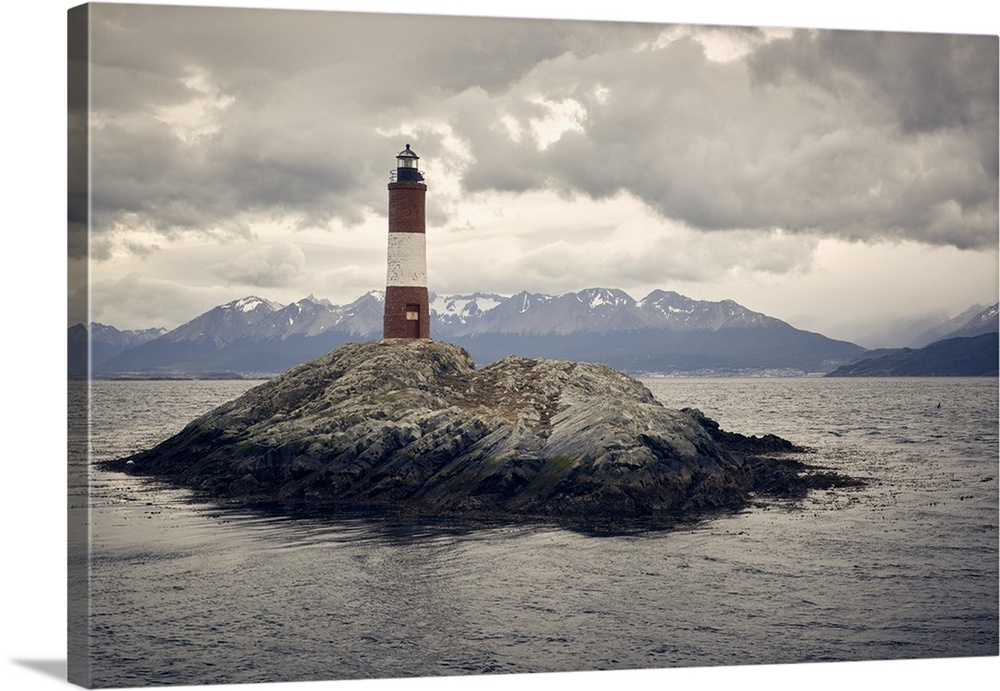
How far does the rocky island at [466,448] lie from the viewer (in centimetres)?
2264

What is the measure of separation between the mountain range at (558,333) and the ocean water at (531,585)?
95.2 inches

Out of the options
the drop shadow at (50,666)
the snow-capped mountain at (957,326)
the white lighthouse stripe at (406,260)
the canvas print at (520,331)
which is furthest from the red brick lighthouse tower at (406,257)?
the drop shadow at (50,666)

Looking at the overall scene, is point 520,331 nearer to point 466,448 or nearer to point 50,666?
point 466,448

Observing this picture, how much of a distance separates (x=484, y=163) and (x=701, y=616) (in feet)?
27.8

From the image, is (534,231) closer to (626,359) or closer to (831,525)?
(626,359)

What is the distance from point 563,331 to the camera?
24.7 m

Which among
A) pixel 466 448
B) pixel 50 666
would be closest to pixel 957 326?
pixel 466 448

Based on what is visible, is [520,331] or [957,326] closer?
[957,326]

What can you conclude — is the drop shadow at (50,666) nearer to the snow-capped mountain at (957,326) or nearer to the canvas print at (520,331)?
the canvas print at (520,331)

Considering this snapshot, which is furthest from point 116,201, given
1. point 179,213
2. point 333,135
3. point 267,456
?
point 267,456

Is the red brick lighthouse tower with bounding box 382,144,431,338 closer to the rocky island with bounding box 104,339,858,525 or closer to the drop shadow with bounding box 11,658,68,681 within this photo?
the rocky island with bounding box 104,339,858,525

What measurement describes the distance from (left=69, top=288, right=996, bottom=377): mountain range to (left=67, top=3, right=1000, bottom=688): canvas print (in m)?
0.12

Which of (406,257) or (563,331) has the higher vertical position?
(406,257)

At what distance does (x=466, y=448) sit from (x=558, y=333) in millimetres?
2942
